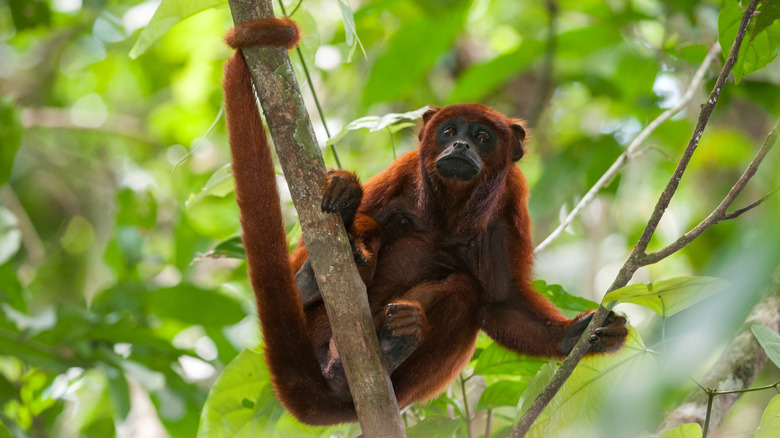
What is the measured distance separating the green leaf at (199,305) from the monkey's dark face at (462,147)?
1.27 meters

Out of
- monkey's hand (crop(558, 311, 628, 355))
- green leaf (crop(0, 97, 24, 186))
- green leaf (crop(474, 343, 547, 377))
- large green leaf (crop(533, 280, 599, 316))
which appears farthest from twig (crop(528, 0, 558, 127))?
green leaf (crop(0, 97, 24, 186))

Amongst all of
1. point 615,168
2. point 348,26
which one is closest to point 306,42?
point 348,26

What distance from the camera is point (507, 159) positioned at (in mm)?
3043

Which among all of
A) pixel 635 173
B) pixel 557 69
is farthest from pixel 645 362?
pixel 635 173

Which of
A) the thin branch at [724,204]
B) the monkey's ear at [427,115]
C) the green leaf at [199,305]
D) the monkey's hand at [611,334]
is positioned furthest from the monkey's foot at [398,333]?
the green leaf at [199,305]

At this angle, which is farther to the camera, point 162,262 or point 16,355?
point 162,262

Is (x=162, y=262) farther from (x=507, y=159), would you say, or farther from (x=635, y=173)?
(x=635, y=173)

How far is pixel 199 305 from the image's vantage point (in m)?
3.42

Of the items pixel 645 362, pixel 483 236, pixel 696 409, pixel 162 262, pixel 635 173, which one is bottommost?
pixel 635 173

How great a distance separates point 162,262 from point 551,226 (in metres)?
2.89

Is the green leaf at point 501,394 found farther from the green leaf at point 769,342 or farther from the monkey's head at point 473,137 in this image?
the green leaf at point 769,342

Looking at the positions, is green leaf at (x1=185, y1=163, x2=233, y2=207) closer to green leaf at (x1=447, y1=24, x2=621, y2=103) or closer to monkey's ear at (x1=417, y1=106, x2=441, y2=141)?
monkey's ear at (x1=417, y1=106, x2=441, y2=141)

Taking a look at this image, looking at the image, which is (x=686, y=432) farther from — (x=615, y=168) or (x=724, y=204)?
(x=615, y=168)

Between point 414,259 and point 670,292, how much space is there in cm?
119
